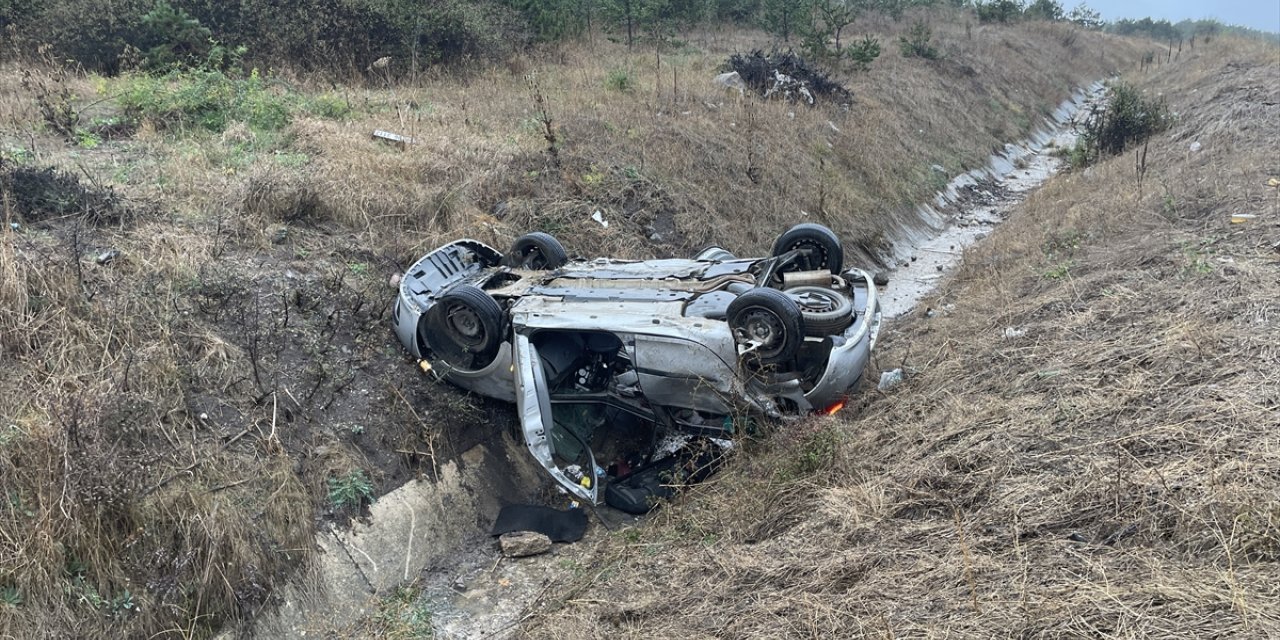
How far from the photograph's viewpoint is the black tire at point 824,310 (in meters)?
5.64

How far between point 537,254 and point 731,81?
826 cm

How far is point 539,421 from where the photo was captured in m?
5.33

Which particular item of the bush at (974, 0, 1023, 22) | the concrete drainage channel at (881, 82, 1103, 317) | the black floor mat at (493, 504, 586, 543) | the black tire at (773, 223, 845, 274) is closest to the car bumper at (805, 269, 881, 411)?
the black tire at (773, 223, 845, 274)

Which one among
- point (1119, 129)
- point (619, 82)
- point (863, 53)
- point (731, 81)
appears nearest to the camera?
point (619, 82)

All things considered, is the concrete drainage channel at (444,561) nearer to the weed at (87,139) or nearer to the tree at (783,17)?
the weed at (87,139)

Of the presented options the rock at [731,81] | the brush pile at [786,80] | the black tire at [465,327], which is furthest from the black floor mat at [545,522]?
the brush pile at [786,80]

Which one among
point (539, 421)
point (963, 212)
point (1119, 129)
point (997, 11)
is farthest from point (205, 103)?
point (997, 11)

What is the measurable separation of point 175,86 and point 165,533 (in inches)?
297

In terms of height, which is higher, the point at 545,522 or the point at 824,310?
the point at 824,310

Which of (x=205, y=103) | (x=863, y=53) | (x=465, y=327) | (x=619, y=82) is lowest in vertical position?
(x=465, y=327)

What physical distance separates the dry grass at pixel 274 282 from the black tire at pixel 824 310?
32.8 inches

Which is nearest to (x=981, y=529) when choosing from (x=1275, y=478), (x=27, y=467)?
(x=1275, y=478)

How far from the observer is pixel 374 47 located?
12414 mm

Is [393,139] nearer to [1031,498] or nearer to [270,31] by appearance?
[270,31]
